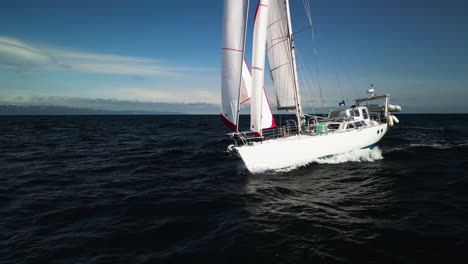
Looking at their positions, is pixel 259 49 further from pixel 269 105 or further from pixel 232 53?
pixel 269 105

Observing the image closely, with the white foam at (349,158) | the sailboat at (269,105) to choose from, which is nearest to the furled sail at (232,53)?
the sailboat at (269,105)

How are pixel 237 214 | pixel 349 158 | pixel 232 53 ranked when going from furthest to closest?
1. pixel 349 158
2. pixel 232 53
3. pixel 237 214

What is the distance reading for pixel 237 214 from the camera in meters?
7.57

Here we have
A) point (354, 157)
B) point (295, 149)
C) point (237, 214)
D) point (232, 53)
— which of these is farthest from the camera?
point (354, 157)

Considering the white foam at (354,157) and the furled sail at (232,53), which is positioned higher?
the furled sail at (232,53)

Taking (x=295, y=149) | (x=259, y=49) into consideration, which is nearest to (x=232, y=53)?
(x=259, y=49)

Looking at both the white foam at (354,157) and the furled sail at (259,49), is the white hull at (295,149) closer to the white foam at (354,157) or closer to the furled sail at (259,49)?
the white foam at (354,157)

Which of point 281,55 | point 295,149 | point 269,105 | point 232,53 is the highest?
point 281,55

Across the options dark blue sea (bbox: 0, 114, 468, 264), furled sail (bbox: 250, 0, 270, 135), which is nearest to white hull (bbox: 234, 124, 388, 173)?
dark blue sea (bbox: 0, 114, 468, 264)

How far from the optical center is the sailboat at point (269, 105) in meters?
9.96

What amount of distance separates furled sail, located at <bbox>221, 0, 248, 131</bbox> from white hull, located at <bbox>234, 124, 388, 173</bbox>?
1.97m

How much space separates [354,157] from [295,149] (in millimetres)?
5568

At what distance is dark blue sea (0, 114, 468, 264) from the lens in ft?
17.7

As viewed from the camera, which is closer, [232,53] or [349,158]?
[232,53]
